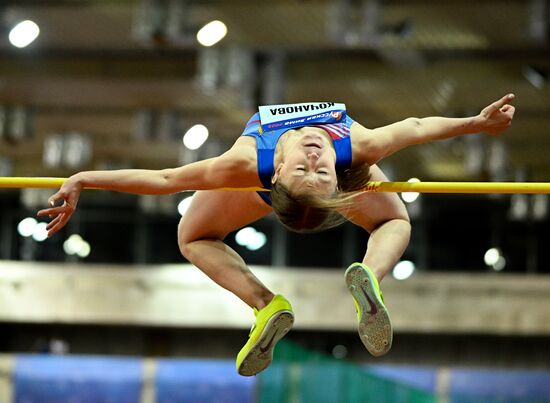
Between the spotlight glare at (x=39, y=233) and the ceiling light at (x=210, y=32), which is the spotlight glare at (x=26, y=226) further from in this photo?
the ceiling light at (x=210, y=32)

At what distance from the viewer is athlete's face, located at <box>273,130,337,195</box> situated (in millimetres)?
4621

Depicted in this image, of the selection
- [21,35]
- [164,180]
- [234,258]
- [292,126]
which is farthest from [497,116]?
[21,35]

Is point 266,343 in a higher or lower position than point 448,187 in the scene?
lower

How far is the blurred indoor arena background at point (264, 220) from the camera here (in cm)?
1037

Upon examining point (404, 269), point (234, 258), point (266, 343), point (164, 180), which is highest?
point (404, 269)

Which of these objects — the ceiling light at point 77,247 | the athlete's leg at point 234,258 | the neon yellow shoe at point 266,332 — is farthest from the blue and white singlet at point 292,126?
the ceiling light at point 77,247

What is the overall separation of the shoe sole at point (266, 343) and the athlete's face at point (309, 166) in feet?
2.10

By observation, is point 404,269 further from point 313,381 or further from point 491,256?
point 313,381

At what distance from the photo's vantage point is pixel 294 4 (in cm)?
1020

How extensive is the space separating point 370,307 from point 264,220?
12.8 m

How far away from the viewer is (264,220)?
1764cm

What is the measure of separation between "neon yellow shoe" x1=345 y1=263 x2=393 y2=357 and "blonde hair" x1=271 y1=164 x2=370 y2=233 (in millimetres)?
237

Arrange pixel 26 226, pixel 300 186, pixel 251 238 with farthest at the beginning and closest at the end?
pixel 26 226 < pixel 251 238 < pixel 300 186

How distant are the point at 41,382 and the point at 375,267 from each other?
27.8 ft
